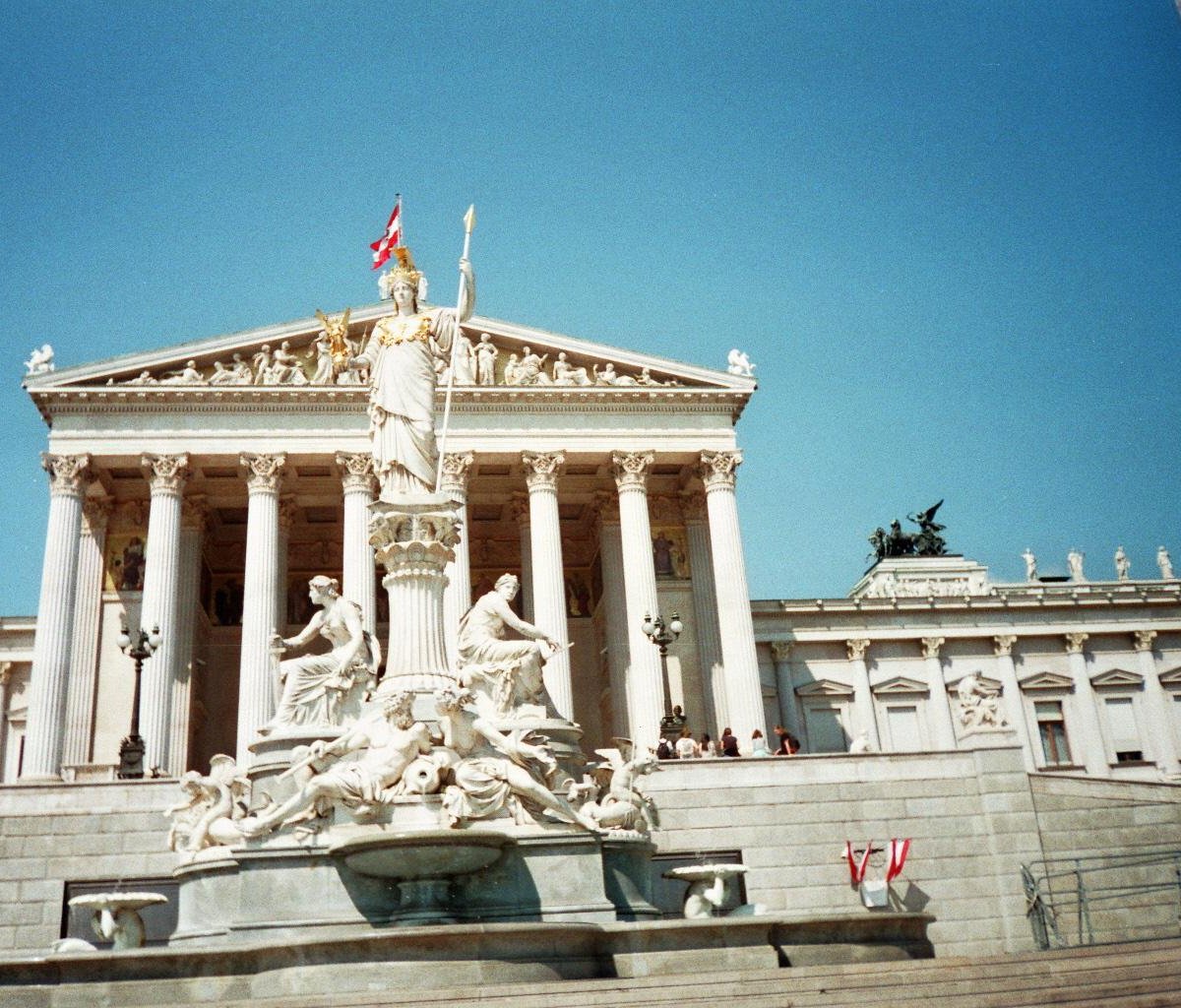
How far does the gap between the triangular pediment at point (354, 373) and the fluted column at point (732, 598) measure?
321 centimetres

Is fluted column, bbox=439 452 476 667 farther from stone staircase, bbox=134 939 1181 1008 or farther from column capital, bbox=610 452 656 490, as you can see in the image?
stone staircase, bbox=134 939 1181 1008

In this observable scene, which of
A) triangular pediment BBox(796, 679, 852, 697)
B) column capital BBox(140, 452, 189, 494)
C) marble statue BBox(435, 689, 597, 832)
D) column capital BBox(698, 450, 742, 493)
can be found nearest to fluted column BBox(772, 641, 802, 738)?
triangular pediment BBox(796, 679, 852, 697)

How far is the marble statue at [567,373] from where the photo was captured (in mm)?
48000

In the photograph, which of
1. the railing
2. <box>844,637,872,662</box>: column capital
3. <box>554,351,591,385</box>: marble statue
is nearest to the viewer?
the railing

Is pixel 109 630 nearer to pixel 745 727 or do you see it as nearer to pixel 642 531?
pixel 642 531

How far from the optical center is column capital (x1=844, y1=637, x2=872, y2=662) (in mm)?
56031

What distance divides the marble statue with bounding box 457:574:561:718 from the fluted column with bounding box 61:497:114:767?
89.9 ft

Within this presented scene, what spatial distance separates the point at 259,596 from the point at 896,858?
23416mm

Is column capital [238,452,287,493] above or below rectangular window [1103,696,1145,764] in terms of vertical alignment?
above

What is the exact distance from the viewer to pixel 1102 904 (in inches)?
1103

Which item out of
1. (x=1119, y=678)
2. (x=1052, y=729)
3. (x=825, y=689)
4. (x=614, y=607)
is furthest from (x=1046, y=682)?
(x=614, y=607)

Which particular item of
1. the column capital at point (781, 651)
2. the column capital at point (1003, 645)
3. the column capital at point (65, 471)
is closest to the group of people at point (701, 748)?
the column capital at point (781, 651)

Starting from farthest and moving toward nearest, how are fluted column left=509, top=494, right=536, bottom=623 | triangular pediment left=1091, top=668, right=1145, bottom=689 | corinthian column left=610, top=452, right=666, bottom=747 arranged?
1. triangular pediment left=1091, top=668, right=1145, bottom=689
2. fluted column left=509, top=494, right=536, bottom=623
3. corinthian column left=610, top=452, right=666, bottom=747

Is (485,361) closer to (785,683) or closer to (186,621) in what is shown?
(186,621)
